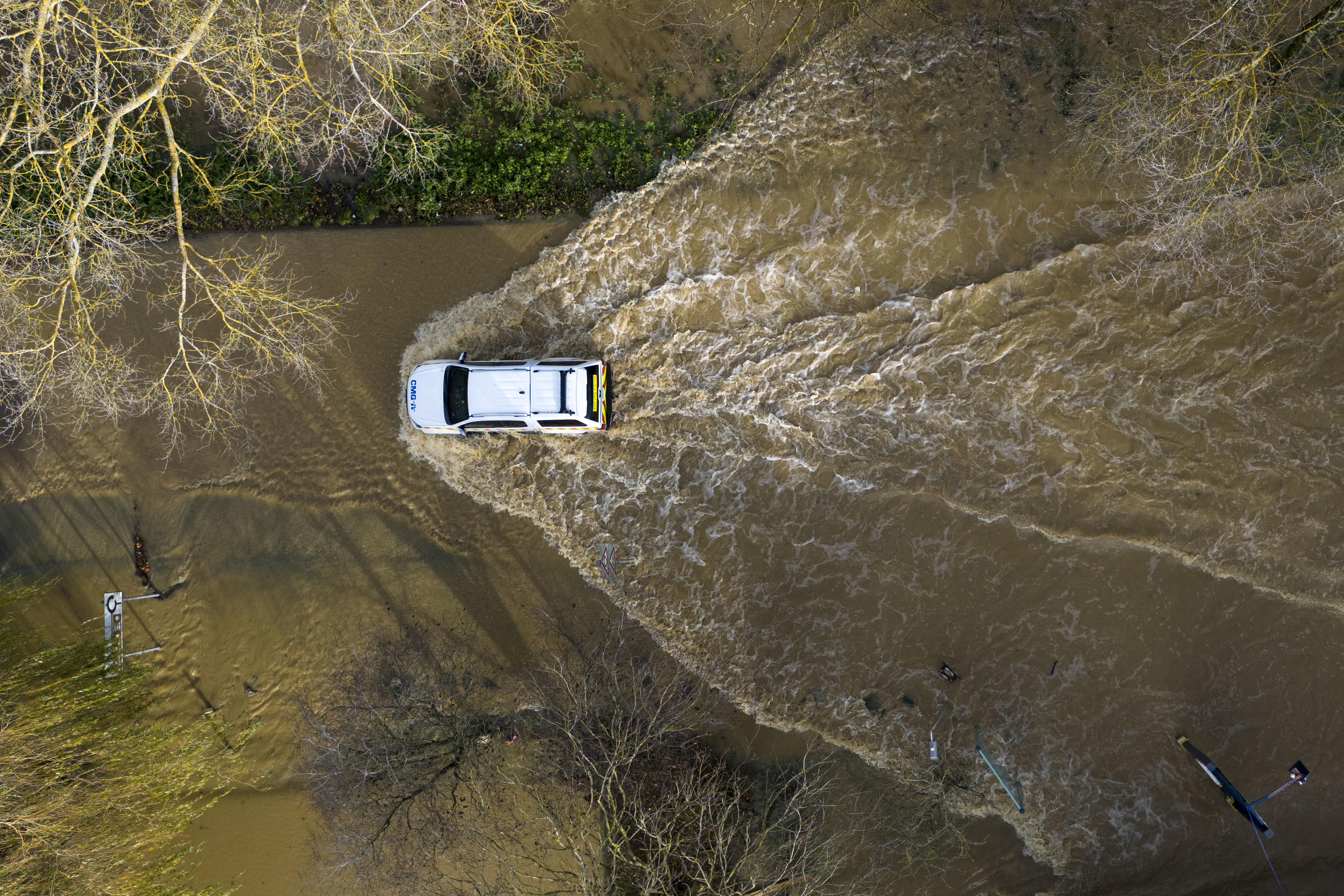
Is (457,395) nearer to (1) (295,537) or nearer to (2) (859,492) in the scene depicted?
(1) (295,537)

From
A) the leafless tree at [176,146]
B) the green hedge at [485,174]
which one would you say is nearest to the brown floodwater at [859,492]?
the green hedge at [485,174]

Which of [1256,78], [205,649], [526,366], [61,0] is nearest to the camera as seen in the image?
[61,0]

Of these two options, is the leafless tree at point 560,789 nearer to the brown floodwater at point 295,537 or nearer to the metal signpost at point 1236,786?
the brown floodwater at point 295,537

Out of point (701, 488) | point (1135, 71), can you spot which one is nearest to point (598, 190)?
point (701, 488)

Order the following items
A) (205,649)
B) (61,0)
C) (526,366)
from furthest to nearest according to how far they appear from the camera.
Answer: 1. (205,649)
2. (526,366)
3. (61,0)

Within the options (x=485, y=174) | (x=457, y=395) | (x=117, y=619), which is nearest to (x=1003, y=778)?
(x=457, y=395)

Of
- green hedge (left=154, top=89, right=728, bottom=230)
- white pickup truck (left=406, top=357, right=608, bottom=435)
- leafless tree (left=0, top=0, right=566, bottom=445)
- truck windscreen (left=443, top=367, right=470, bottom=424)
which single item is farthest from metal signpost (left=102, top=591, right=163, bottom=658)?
green hedge (left=154, top=89, right=728, bottom=230)

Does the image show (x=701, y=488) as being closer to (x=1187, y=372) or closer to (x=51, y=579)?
(x=1187, y=372)
